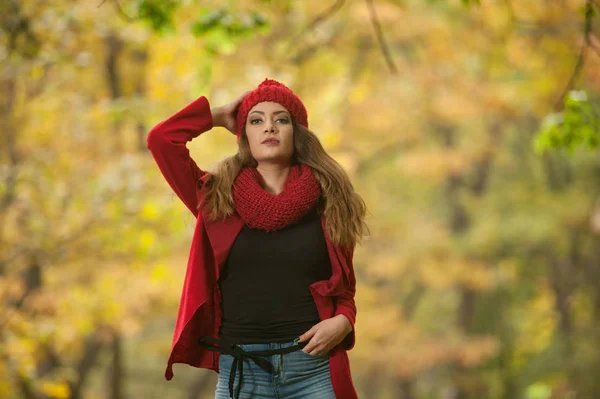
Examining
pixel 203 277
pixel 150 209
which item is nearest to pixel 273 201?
pixel 203 277

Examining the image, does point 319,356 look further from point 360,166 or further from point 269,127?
point 360,166

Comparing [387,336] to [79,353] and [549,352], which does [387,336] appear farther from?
[79,353]

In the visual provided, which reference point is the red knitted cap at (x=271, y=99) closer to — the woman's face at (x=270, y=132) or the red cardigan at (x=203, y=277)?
the woman's face at (x=270, y=132)

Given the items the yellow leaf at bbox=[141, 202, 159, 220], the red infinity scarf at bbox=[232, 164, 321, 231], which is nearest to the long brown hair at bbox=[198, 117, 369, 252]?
the red infinity scarf at bbox=[232, 164, 321, 231]

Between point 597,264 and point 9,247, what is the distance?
34.3 ft

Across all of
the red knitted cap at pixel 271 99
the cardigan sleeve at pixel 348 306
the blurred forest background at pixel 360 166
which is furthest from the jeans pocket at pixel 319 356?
the blurred forest background at pixel 360 166

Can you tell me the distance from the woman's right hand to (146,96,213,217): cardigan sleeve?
0.18 feet

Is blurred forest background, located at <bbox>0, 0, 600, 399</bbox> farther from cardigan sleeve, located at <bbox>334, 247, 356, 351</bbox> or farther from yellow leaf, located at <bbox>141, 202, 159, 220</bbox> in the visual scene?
A: cardigan sleeve, located at <bbox>334, 247, 356, 351</bbox>

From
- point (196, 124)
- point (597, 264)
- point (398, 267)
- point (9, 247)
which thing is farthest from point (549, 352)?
point (196, 124)

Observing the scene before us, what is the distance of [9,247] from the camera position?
8625 mm

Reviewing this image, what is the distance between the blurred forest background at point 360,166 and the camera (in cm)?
811

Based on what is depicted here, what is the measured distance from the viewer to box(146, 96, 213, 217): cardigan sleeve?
3.20 m

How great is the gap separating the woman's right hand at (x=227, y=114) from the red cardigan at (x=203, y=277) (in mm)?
125

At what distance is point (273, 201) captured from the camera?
3.12m
